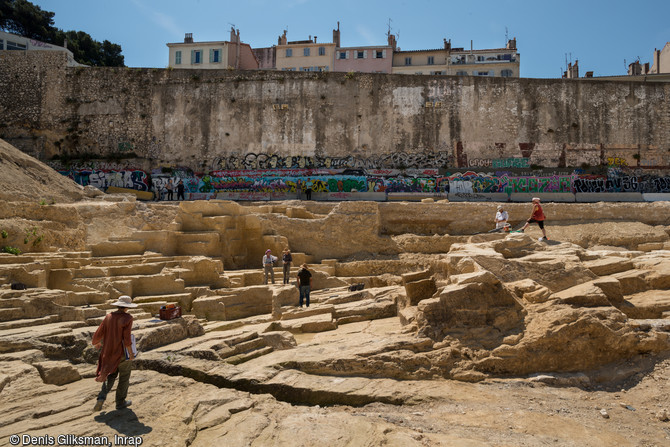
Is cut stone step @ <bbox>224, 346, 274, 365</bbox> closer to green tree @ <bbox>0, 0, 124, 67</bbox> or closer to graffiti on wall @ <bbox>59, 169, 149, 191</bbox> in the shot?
graffiti on wall @ <bbox>59, 169, 149, 191</bbox>

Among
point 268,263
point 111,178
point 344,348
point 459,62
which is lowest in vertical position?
point 344,348

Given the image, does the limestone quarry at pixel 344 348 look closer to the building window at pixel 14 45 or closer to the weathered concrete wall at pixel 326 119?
the weathered concrete wall at pixel 326 119

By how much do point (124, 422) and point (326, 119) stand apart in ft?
73.7

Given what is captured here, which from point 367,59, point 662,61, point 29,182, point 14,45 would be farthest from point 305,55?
point 29,182

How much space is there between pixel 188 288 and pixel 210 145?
1630 cm

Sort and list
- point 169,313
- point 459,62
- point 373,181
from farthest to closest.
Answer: point 459,62
point 373,181
point 169,313

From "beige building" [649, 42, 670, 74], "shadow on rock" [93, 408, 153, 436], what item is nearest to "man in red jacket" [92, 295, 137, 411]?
"shadow on rock" [93, 408, 153, 436]

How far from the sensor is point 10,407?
5199 mm

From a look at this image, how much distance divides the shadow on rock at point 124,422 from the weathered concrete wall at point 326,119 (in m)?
21.3

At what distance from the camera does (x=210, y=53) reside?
133 feet

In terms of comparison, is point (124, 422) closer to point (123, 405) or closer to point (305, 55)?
point (123, 405)

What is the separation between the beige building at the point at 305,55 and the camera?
41.8 m

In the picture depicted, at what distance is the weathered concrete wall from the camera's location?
26141 mm

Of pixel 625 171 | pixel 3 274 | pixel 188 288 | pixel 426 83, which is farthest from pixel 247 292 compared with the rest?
pixel 625 171
